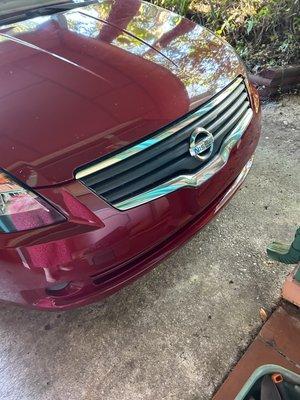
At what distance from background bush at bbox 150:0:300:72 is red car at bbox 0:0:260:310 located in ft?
6.32

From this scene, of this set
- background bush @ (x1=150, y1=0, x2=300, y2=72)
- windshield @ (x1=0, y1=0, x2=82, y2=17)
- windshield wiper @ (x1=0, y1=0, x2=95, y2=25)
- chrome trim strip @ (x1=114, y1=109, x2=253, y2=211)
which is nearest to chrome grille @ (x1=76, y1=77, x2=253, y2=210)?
chrome trim strip @ (x1=114, y1=109, x2=253, y2=211)

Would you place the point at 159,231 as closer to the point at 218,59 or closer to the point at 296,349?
the point at 296,349

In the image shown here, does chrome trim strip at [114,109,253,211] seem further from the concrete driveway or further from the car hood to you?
the concrete driveway

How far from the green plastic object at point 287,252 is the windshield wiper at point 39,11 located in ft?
5.81

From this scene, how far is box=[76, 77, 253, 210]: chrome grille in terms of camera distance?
157 centimetres

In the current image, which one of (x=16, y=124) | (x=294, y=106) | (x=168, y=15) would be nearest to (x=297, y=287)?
(x=16, y=124)

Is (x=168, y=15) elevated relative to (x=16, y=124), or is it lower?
elevated

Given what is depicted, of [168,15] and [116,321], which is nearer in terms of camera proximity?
[116,321]

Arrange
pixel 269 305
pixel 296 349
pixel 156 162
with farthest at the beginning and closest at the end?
pixel 269 305, pixel 296 349, pixel 156 162

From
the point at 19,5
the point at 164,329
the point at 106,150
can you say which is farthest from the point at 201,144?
the point at 19,5

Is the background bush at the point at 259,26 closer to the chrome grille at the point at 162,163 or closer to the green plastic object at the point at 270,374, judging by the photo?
the chrome grille at the point at 162,163

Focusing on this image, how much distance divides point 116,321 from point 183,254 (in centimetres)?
55

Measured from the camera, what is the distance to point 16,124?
5.31 feet

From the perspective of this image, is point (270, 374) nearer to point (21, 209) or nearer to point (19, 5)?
point (21, 209)
